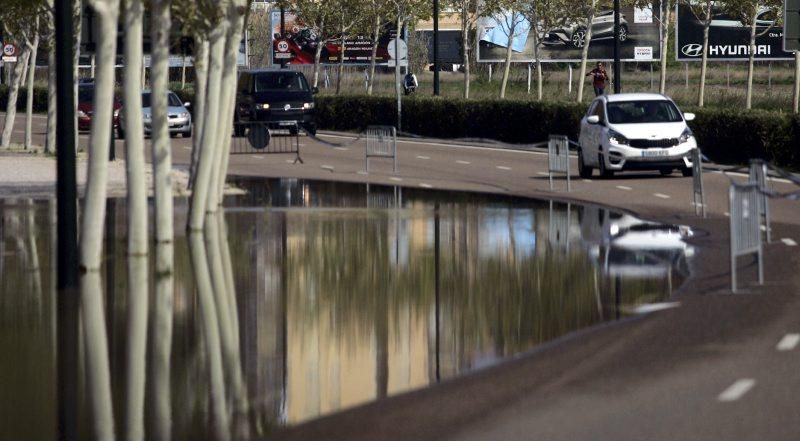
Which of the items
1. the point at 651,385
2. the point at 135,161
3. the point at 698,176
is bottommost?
the point at 651,385

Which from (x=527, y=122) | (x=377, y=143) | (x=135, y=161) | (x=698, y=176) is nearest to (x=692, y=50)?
(x=527, y=122)

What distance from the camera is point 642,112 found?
3139cm

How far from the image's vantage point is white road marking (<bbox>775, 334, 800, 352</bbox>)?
11.5 metres

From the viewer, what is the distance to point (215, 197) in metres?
22.6

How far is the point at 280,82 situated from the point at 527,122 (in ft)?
29.7

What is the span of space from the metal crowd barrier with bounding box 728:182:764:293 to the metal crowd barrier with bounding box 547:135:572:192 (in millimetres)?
12328

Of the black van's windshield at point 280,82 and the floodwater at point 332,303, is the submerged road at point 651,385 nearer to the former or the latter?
the floodwater at point 332,303

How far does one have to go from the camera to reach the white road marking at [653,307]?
528 inches

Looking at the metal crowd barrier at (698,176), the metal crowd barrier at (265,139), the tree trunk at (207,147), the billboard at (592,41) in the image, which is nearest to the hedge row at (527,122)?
the metal crowd barrier at (265,139)

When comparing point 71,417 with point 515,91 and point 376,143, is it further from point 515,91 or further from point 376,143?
point 515,91

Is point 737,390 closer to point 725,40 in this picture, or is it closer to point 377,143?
point 377,143

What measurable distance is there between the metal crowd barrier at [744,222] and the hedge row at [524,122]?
17680 mm

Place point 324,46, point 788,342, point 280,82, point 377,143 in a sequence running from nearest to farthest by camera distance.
Answer: point 788,342 < point 377,143 < point 280,82 < point 324,46

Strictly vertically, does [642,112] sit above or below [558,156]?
above
